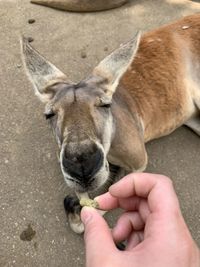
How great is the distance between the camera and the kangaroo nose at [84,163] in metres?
2.45

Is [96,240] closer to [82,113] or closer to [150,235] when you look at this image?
[150,235]

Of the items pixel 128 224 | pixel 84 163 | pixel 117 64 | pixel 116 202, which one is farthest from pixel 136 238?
pixel 117 64

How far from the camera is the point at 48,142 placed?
370 cm

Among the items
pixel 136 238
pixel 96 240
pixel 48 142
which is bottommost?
pixel 48 142

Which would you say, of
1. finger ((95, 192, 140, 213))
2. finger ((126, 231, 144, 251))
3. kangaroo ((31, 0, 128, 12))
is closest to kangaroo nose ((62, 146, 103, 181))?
finger ((95, 192, 140, 213))

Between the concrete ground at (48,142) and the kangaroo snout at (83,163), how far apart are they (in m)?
0.85

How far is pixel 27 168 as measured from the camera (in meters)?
3.57

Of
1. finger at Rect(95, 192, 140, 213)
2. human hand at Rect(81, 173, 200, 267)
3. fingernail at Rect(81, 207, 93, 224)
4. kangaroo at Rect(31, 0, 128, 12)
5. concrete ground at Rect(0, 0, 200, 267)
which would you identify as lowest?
concrete ground at Rect(0, 0, 200, 267)

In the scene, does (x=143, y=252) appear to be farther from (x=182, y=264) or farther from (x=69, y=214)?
(x=69, y=214)

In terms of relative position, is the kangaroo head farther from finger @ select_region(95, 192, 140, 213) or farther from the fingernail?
the fingernail

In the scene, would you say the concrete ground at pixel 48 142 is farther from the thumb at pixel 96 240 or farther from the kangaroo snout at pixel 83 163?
the thumb at pixel 96 240

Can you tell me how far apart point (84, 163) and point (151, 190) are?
0.61 metres

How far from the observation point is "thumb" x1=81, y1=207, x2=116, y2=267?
5.79 feet

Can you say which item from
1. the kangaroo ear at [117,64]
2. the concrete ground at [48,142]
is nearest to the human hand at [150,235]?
the kangaroo ear at [117,64]
